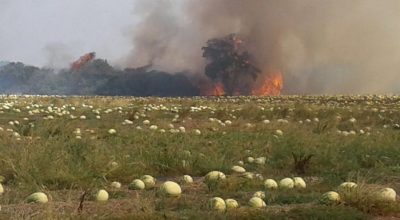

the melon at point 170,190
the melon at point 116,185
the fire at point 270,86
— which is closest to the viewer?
the melon at point 170,190

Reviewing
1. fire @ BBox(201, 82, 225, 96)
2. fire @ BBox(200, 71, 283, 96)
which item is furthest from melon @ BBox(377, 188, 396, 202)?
fire @ BBox(201, 82, 225, 96)

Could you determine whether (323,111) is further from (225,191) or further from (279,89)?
(279,89)

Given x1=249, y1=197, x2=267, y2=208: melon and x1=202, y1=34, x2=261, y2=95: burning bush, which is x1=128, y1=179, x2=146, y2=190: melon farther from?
x1=202, y1=34, x2=261, y2=95: burning bush

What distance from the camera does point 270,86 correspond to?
6888 cm

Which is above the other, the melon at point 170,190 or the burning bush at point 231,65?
the burning bush at point 231,65

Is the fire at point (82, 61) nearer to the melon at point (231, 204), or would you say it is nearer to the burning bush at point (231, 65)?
the burning bush at point (231, 65)

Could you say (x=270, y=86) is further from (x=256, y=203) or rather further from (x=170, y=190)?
(x=256, y=203)

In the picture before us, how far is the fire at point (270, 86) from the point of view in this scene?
68.5 metres

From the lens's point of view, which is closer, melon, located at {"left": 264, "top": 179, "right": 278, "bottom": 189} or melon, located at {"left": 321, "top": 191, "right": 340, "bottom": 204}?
melon, located at {"left": 321, "top": 191, "right": 340, "bottom": 204}

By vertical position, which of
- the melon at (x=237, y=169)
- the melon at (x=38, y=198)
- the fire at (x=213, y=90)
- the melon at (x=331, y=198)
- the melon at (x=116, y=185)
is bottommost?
the melon at (x=116, y=185)

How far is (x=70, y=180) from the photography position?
8.41 m

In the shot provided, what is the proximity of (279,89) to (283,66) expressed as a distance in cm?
292

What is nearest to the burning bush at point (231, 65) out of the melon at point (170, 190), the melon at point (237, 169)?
the melon at point (237, 169)

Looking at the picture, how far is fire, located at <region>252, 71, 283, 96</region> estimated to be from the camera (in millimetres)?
68500
